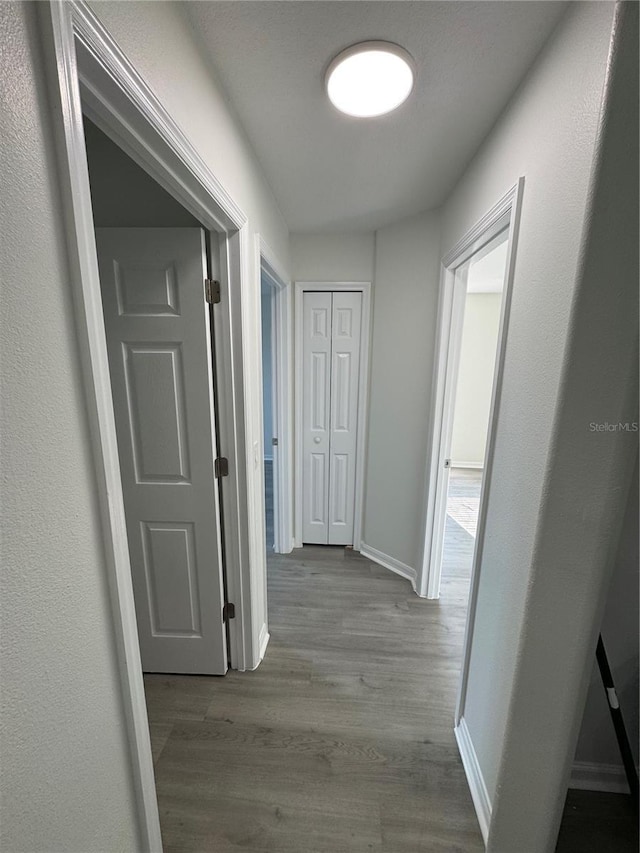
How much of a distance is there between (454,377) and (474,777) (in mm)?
1818

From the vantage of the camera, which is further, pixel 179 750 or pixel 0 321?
pixel 179 750

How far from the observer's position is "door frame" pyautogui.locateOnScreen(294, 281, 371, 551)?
2557 millimetres

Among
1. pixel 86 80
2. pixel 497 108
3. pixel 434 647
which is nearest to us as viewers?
pixel 86 80

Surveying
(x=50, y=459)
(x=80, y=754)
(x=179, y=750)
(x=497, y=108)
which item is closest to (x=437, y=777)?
(x=179, y=750)

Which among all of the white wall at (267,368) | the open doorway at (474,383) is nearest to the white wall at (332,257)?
the white wall at (267,368)

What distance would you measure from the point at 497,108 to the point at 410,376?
1.37m

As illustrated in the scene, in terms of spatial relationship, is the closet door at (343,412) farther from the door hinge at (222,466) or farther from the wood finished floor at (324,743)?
the door hinge at (222,466)

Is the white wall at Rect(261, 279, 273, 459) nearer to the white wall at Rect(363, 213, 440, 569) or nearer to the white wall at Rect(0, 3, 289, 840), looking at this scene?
the white wall at Rect(363, 213, 440, 569)

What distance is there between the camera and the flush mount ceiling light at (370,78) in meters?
1.01

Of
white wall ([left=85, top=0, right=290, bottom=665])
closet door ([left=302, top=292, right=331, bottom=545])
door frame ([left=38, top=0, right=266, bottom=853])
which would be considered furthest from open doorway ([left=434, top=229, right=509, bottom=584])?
door frame ([left=38, top=0, right=266, bottom=853])

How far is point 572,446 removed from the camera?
2.76 feet

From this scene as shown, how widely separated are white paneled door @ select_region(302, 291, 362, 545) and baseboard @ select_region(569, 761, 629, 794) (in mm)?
1830

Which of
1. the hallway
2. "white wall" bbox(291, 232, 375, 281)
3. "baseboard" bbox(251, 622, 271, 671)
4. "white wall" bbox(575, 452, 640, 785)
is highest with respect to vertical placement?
"white wall" bbox(291, 232, 375, 281)

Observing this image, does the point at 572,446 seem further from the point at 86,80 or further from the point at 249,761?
the point at 249,761
